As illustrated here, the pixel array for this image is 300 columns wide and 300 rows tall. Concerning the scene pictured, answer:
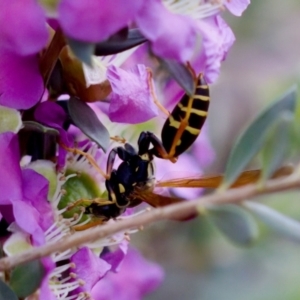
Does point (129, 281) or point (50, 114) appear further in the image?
point (129, 281)

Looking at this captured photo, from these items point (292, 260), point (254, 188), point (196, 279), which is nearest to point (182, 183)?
point (254, 188)

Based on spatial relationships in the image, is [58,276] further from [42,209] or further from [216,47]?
[216,47]

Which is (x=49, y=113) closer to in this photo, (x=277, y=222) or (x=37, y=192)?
(x=37, y=192)

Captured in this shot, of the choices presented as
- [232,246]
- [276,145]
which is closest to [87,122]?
[276,145]

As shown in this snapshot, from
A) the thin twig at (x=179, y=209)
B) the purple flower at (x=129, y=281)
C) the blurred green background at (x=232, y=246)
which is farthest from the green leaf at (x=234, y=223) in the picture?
the blurred green background at (x=232, y=246)

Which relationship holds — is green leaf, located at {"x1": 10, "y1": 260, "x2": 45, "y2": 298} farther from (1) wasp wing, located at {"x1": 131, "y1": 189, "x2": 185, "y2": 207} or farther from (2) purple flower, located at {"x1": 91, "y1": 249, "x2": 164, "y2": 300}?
(2) purple flower, located at {"x1": 91, "y1": 249, "x2": 164, "y2": 300}

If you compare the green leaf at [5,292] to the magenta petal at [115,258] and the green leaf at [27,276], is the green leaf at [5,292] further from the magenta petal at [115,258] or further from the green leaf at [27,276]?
the magenta petal at [115,258]

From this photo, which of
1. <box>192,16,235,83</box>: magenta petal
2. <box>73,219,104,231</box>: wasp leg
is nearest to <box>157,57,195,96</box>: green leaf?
<box>192,16,235,83</box>: magenta petal
